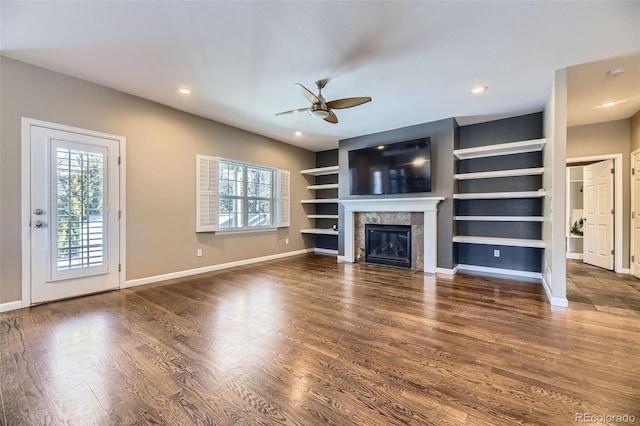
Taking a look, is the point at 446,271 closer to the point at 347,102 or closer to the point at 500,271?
the point at 500,271

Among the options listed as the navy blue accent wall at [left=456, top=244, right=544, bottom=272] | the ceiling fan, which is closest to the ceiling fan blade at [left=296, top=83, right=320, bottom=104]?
the ceiling fan

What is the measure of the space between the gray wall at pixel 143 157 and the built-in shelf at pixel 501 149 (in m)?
3.93

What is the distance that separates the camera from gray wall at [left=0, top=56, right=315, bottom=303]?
2.97 metres

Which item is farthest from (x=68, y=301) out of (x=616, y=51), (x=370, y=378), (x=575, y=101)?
(x=575, y=101)

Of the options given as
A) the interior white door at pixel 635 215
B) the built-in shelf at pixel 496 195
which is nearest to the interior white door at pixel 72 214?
the built-in shelf at pixel 496 195

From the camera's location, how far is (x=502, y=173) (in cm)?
442

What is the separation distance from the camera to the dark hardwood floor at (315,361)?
58.6 inches

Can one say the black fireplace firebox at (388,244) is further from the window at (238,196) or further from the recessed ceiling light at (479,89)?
the recessed ceiling light at (479,89)

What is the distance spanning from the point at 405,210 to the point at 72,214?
16.3ft

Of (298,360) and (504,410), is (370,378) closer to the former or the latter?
(298,360)

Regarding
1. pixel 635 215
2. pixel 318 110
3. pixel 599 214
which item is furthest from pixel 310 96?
pixel 599 214

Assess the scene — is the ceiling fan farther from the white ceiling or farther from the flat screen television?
the flat screen television

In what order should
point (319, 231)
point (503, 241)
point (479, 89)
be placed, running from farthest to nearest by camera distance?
point (319, 231), point (503, 241), point (479, 89)

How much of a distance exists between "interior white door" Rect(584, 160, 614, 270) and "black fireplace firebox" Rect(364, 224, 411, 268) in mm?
3496
